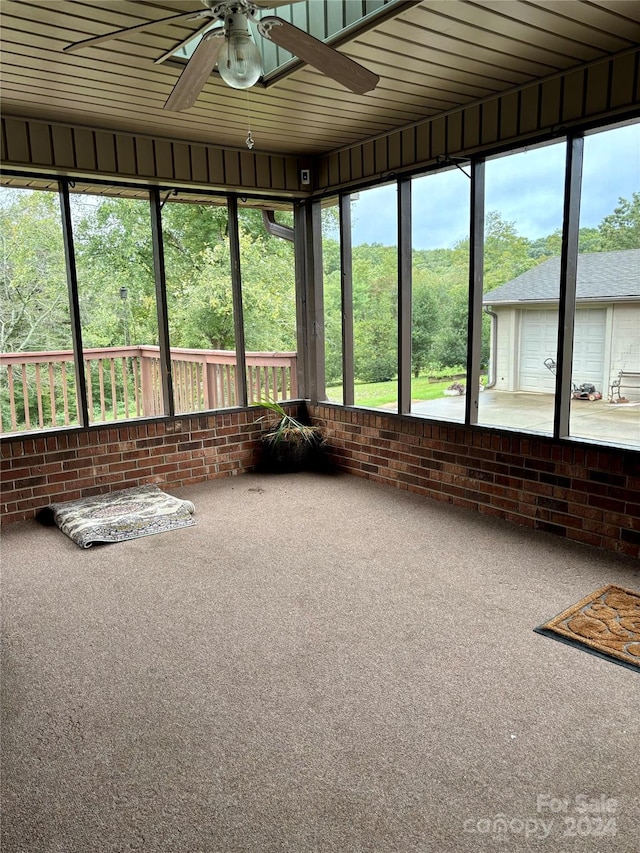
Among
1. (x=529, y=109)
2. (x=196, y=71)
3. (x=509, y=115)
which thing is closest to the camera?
(x=196, y=71)

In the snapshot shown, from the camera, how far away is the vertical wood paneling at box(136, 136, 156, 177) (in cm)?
483

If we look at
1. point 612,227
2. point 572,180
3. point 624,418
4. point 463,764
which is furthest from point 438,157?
point 463,764

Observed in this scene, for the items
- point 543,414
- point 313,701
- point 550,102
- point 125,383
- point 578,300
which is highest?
point 550,102

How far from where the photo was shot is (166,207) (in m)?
5.30

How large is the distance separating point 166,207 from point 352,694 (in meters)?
4.33

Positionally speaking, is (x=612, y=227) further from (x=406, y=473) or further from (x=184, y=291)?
(x=184, y=291)

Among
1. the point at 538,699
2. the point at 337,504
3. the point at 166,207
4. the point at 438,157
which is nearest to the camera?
the point at 538,699

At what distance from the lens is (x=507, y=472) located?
172 inches

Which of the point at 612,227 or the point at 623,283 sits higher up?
the point at 612,227

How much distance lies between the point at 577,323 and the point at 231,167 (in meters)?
3.20

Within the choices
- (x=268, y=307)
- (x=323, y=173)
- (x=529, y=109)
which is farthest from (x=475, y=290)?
(x=268, y=307)

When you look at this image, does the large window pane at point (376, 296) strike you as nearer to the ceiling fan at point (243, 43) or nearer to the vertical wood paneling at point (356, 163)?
the vertical wood paneling at point (356, 163)

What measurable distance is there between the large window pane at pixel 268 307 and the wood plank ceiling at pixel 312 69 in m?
1.13

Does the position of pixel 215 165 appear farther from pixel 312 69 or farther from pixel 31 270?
pixel 312 69
